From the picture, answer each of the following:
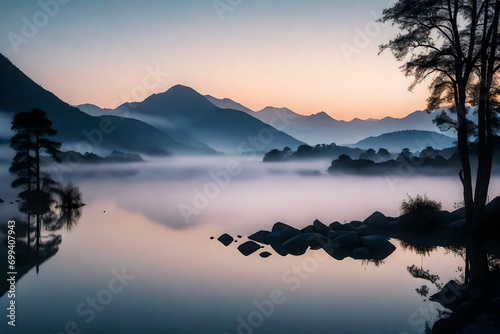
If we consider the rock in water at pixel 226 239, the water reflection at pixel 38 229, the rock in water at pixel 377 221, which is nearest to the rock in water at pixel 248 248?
the rock in water at pixel 226 239

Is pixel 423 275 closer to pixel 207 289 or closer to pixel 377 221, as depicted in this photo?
pixel 207 289

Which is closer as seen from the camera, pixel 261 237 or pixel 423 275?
pixel 423 275

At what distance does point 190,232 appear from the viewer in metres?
28.3

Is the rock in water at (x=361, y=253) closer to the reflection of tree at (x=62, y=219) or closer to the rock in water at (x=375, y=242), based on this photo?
the rock in water at (x=375, y=242)

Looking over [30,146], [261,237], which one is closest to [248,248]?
[261,237]

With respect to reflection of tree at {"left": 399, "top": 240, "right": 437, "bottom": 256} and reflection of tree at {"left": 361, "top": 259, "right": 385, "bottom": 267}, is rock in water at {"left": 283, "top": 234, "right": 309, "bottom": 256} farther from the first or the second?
reflection of tree at {"left": 399, "top": 240, "right": 437, "bottom": 256}

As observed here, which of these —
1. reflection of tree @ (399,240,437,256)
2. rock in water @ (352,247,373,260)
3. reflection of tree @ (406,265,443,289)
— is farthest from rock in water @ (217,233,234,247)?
reflection of tree @ (406,265,443,289)

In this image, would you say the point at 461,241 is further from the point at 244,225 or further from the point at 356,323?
the point at 244,225

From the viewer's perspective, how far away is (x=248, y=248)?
2177 centimetres

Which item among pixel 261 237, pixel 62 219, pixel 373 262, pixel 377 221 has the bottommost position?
pixel 373 262

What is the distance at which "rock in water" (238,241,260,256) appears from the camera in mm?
21453

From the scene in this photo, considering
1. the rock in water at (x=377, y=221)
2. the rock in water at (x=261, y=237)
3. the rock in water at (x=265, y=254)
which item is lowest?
the rock in water at (x=265, y=254)

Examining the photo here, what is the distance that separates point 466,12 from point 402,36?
2.71 metres

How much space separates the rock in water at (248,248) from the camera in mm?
21453
